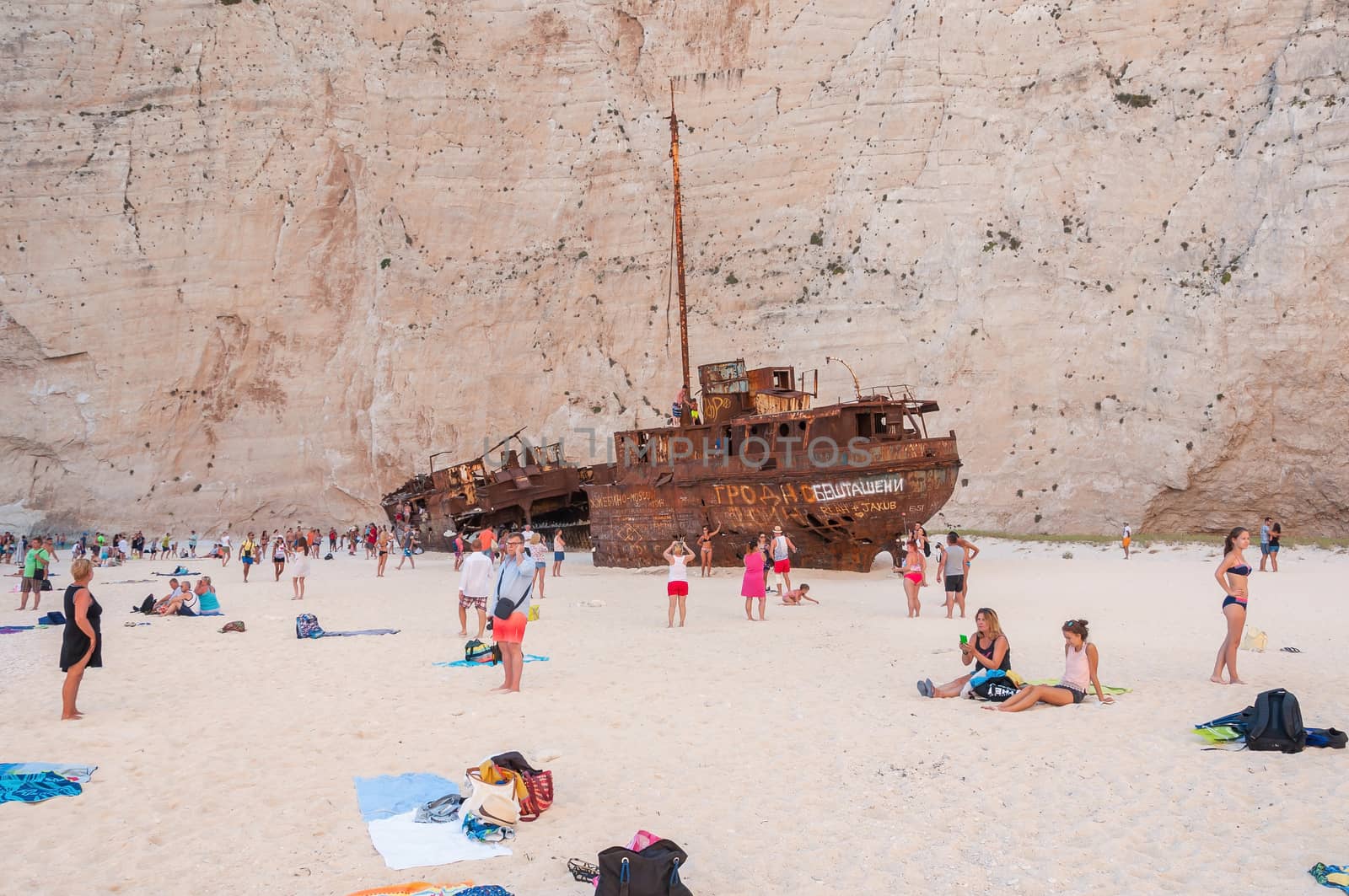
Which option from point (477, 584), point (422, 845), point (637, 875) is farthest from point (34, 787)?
point (477, 584)

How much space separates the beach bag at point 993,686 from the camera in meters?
8.66

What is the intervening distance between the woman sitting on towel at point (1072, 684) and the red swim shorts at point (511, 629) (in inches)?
173

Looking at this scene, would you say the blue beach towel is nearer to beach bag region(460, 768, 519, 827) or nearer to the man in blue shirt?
beach bag region(460, 768, 519, 827)

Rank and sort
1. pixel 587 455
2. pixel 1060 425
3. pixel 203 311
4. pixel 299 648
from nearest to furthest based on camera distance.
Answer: pixel 299 648, pixel 1060 425, pixel 587 455, pixel 203 311

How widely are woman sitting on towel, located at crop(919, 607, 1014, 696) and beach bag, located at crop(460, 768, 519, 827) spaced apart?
15.3ft

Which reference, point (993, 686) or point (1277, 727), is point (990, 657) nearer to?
point (993, 686)

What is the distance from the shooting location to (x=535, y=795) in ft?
19.7

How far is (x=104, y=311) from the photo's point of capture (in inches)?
1640

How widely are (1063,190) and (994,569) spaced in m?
18.2

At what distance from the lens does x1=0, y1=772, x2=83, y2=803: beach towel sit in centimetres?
611

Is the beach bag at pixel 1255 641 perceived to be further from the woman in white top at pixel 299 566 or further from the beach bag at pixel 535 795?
the woman in white top at pixel 299 566

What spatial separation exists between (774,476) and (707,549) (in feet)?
7.63

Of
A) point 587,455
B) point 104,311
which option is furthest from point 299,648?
point 104,311

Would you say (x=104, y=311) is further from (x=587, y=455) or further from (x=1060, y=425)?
(x=1060, y=425)
